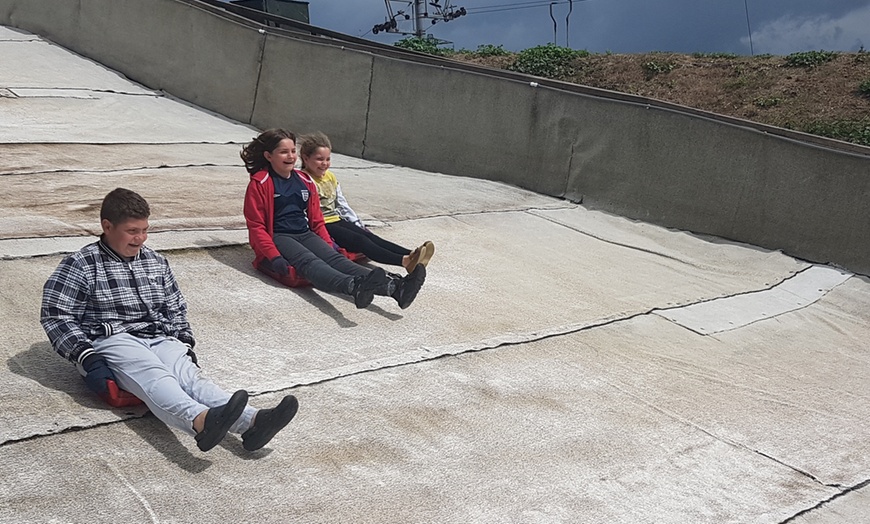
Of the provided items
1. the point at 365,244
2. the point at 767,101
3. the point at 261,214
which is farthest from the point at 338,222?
the point at 767,101

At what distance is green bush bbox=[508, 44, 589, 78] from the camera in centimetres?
1512

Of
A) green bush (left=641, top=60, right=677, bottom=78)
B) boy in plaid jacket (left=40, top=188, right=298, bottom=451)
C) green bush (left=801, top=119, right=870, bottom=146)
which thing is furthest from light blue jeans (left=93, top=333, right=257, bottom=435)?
green bush (left=641, top=60, right=677, bottom=78)

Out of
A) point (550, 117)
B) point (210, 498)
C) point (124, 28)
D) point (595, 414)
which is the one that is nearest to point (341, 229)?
point (595, 414)

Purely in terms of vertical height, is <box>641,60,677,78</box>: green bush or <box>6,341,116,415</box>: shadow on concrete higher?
<box>641,60,677,78</box>: green bush

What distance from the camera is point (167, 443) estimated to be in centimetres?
386

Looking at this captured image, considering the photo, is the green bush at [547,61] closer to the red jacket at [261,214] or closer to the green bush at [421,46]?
the green bush at [421,46]

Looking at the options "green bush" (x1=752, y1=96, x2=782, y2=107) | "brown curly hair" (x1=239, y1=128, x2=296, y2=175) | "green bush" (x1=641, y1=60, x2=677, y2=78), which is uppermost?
"green bush" (x1=641, y1=60, x2=677, y2=78)

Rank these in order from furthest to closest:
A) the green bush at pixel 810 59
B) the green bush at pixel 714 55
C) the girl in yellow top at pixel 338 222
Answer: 1. the green bush at pixel 714 55
2. the green bush at pixel 810 59
3. the girl in yellow top at pixel 338 222

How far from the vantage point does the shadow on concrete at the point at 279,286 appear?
231 inches

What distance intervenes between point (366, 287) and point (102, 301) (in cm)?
195

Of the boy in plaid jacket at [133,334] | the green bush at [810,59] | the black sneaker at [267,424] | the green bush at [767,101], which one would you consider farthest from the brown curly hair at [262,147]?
the green bush at [810,59]

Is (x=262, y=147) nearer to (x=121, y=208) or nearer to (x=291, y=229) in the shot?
(x=291, y=229)

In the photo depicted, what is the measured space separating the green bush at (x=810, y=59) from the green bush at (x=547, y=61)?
11.2 feet

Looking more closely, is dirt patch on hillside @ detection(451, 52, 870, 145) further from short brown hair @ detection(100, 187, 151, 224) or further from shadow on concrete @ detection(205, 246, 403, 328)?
short brown hair @ detection(100, 187, 151, 224)
